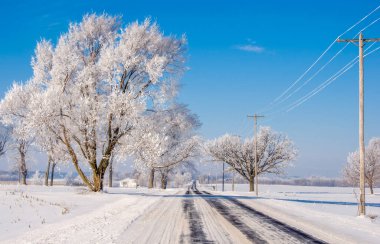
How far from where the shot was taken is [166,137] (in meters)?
27.1

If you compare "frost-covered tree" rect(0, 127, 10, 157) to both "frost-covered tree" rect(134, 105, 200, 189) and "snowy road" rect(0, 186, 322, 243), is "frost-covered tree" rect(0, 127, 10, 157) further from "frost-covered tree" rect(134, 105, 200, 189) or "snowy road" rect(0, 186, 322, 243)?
"snowy road" rect(0, 186, 322, 243)

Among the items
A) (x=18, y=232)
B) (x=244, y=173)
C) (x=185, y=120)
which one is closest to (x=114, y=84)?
(x=185, y=120)

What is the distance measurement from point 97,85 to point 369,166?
2209 inches

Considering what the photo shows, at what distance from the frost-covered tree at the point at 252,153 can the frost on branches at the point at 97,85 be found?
106 feet

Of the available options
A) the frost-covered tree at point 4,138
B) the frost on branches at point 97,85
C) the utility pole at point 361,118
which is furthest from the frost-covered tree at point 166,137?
the frost-covered tree at point 4,138

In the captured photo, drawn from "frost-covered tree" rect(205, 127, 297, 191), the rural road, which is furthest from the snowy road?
"frost-covered tree" rect(205, 127, 297, 191)

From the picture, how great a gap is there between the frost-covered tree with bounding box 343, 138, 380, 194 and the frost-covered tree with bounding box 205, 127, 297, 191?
1987 centimetres

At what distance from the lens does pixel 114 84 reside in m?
27.0

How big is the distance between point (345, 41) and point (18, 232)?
1610cm

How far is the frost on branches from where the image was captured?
25.5m

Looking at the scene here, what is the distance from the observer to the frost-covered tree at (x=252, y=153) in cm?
5762

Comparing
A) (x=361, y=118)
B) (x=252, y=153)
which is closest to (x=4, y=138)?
(x=252, y=153)

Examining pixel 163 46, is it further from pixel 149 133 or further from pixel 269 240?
pixel 269 240

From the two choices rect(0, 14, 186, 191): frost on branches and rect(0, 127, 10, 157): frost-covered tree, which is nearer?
rect(0, 14, 186, 191): frost on branches
